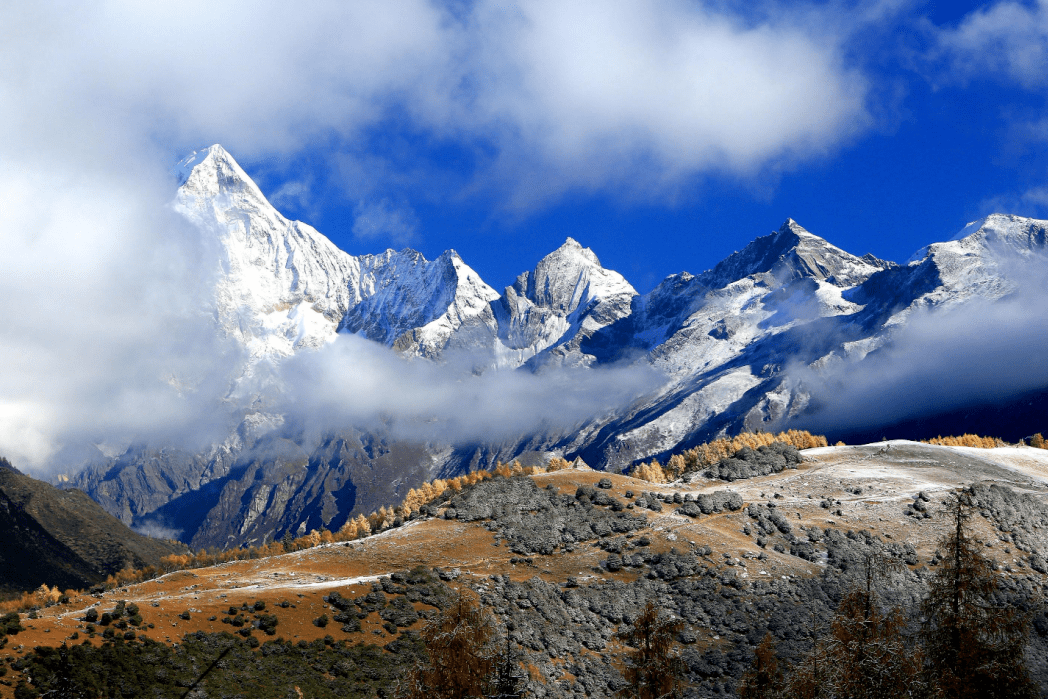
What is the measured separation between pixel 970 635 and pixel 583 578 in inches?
2581

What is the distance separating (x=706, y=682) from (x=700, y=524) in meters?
40.5

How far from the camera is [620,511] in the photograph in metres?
111

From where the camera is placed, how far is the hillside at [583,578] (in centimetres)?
6187

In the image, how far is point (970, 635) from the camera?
27703mm

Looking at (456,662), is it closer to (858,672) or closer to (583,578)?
(858,672)

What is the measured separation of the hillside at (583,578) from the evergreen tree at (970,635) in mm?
31585

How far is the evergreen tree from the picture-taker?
2656cm

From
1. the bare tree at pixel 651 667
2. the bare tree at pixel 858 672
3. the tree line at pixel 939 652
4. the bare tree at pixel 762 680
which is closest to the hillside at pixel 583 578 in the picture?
the bare tree at pixel 762 680

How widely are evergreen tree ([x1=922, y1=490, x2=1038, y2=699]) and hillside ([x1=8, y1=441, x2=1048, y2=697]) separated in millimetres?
31585

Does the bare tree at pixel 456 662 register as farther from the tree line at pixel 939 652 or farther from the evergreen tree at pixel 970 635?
the evergreen tree at pixel 970 635

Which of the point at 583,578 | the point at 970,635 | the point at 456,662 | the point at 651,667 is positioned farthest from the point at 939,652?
the point at 583,578

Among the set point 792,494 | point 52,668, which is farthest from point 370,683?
point 792,494

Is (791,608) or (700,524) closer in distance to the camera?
(791,608)

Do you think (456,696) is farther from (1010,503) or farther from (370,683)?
(1010,503)
